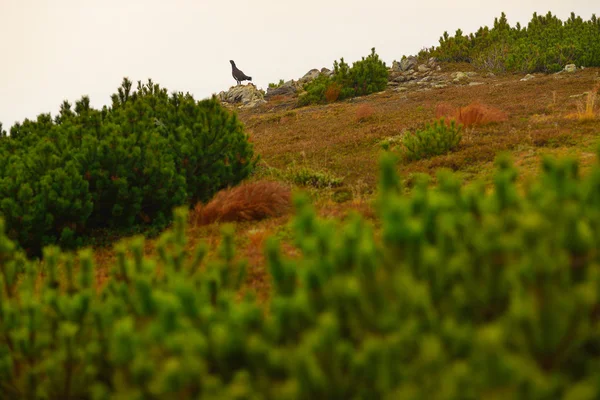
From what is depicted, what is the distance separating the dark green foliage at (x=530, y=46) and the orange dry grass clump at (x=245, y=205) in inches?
1224

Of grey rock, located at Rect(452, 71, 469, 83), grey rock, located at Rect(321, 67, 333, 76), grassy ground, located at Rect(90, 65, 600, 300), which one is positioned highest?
grey rock, located at Rect(321, 67, 333, 76)

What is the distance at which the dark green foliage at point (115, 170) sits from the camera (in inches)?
245

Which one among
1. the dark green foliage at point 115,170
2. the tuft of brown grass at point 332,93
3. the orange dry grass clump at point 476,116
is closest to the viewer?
the dark green foliage at point 115,170

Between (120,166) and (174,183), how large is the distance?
0.84 meters

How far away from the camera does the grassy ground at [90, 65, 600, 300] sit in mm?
6477

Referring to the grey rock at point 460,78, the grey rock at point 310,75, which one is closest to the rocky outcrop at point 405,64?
the grey rock at point 460,78

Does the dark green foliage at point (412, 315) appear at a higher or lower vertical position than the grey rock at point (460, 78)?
lower

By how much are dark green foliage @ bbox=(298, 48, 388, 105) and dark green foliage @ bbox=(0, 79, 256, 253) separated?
20780mm

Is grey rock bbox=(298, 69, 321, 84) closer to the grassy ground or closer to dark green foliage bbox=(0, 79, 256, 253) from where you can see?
the grassy ground

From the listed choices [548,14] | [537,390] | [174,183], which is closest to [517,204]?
[537,390]

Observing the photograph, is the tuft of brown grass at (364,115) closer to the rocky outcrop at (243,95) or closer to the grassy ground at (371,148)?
the grassy ground at (371,148)

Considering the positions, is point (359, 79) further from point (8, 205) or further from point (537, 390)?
point (537, 390)

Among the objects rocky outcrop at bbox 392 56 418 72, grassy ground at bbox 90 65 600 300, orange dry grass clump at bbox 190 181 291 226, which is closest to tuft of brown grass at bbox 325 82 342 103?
grassy ground at bbox 90 65 600 300

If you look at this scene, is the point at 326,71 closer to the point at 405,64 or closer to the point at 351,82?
the point at 405,64
